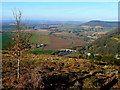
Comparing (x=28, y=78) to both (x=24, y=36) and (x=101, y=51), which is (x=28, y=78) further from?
(x=101, y=51)

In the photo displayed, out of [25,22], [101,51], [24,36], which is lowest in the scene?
[101,51]

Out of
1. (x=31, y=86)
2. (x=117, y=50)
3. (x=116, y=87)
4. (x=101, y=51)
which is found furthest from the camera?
(x=101, y=51)

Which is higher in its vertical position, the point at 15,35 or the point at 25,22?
the point at 25,22

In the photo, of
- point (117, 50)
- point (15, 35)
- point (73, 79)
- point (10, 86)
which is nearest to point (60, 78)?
point (73, 79)

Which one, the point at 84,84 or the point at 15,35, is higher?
the point at 15,35

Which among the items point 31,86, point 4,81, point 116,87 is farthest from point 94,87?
point 4,81

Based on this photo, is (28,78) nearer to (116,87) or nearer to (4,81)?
(4,81)

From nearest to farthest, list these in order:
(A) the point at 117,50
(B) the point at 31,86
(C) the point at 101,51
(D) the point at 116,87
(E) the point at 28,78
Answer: (B) the point at 31,86 < (D) the point at 116,87 < (E) the point at 28,78 < (A) the point at 117,50 < (C) the point at 101,51

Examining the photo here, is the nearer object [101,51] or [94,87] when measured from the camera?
[94,87]

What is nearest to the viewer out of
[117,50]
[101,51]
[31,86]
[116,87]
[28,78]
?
[31,86]
